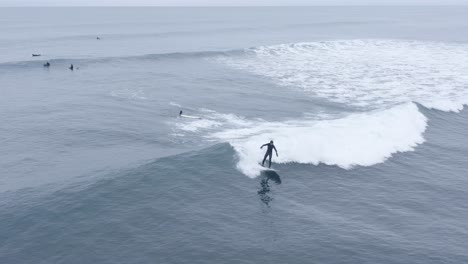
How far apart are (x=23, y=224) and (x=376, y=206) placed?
25.1 meters

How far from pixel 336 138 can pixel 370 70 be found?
5157 cm

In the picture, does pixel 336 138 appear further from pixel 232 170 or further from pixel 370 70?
pixel 370 70

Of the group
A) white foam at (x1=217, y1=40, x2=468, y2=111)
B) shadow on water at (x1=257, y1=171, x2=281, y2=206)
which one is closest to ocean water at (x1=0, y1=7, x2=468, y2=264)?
shadow on water at (x1=257, y1=171, x2=281, y2=206)

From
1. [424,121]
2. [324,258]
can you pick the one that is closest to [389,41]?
[424,121]

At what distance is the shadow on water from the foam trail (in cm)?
93

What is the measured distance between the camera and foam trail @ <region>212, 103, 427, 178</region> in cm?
4094

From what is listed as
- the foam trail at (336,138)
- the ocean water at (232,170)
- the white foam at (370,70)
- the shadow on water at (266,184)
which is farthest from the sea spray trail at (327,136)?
the white foam at (370,70)

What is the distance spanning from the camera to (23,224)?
2969 centimetres

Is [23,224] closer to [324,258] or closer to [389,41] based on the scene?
[324,258]

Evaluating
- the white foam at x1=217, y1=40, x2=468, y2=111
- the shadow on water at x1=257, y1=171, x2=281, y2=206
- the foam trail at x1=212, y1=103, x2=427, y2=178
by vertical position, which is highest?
the white foam at x1=217, y1=40, x2=468, y2=111

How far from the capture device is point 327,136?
44.6 meters

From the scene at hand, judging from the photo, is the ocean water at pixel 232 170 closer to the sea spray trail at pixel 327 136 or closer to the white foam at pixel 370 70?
the sea spray trail at pixel 327 136

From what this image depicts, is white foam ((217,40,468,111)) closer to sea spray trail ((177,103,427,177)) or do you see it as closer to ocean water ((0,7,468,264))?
ocean water ((0,7,468,264))

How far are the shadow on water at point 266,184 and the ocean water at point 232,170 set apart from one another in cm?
17
